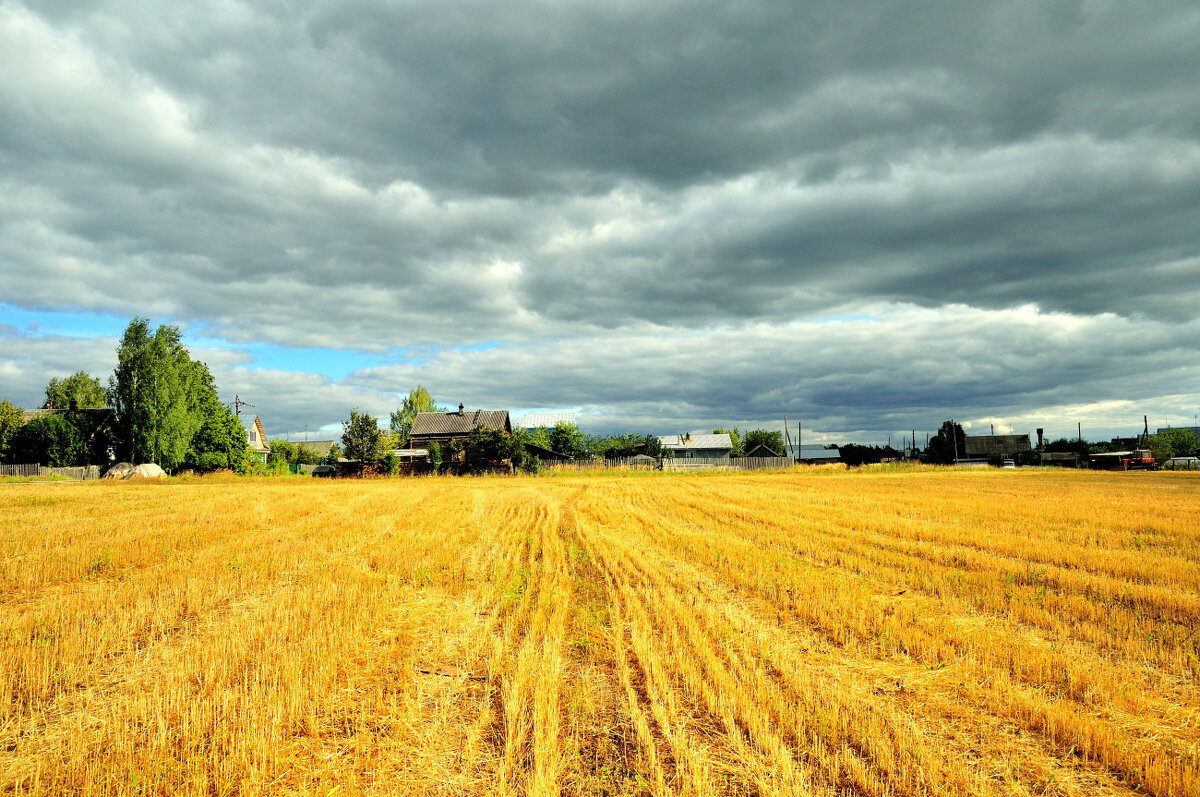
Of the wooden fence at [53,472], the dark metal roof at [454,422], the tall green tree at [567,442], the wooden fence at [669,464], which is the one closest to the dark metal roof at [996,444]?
the wooden fence at [669,464]

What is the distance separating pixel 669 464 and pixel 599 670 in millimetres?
70391

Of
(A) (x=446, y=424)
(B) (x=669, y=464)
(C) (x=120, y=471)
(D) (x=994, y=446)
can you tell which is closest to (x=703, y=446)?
(B) (x=669, y=464)

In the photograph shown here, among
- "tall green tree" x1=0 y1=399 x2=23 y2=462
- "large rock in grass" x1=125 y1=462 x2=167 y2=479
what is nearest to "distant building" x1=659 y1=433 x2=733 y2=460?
"large rock in grass" x1=125 y1=462 x2=167 y2=479

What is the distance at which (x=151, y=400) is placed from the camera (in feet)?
196

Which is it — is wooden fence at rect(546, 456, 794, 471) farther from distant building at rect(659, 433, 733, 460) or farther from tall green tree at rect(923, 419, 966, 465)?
tall green tree at rect(923, 419, 966, 465)

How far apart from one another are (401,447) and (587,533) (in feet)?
264

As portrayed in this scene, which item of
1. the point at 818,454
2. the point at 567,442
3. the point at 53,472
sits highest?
the point at 567,442

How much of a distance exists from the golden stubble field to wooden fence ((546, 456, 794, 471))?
57.8m

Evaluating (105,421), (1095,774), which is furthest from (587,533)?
(105,421)

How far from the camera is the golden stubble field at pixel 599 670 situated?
491cm

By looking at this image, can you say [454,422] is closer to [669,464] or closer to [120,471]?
[669,464]

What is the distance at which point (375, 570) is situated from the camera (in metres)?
12.9

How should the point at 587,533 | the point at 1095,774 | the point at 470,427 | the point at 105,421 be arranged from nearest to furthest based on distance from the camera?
1. the point at 1095,774
2. the point at 587,533
3. the point at 105,421
4. the point at 470,427

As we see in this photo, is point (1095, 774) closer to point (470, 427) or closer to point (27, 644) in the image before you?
point (27, 644)
